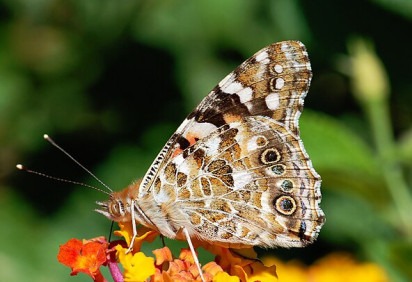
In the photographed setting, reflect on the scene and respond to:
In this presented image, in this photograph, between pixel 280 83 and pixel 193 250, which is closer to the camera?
pixel 193 250

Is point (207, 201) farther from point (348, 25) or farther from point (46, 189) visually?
point (46, 189)

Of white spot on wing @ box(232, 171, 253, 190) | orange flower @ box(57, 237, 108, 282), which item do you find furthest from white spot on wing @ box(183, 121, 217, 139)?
orange flower @ box(57, 237, 108, 282)

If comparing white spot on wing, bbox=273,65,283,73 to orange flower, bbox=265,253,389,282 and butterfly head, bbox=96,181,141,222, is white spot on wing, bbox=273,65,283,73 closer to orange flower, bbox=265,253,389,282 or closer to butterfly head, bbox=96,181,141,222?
butterfly head, bbox=96,181,141,222

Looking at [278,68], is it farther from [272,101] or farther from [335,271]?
[335,271]

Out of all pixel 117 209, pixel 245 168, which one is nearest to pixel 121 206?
pixel 117 209

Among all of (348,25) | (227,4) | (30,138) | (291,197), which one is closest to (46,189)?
(30,138)

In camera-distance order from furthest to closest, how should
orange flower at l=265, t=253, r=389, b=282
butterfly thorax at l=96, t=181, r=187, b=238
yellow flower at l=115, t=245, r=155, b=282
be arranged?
orange flower at l=265, t=253, r=389, b=282
butterfly thorax at l=96, t=181, r=187, b=238
yellow flower at l=115, t=245, r=155, b=282
